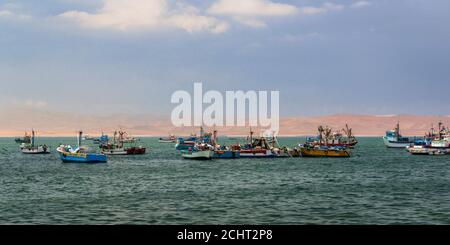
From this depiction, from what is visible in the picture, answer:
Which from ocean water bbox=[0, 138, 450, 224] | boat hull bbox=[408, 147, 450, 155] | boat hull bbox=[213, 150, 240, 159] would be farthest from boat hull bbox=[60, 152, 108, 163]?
boat hull bbox=[408, 147, 450, 155]

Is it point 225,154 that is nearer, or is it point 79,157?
point 79,157

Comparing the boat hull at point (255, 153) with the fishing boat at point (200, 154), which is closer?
the fishing boat at point (200, 154)

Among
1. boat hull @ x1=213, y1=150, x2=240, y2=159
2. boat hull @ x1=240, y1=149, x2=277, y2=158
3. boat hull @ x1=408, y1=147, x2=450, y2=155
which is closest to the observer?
boat hull @ x1=213, y1=150, x2=240, y2=159

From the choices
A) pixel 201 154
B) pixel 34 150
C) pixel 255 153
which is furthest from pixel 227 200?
pixel 34 150

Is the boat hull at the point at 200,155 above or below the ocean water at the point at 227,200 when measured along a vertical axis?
above

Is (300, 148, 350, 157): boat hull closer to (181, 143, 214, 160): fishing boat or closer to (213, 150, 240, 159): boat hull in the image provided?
(213, 150, 240, 159): boat hull

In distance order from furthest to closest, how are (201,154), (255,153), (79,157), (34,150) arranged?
(34,150), (255,153), (201,154), (79,157)

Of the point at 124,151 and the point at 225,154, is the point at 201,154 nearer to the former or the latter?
the point at 225,154

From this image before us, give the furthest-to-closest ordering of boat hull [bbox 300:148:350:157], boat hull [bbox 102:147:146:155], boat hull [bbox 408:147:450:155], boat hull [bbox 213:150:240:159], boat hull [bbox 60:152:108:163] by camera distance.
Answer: boat hull [bbox 102:147:146:155]
boat hull [bbox 408:147:450:155]
boat hull [bbox 300:148:350:157]
boat hull [bbox 213:150:240:159]
boat hull [bbox 60:152:108:163]

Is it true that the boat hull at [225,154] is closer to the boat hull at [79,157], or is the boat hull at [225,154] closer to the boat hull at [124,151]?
the boat hull at [79,157]

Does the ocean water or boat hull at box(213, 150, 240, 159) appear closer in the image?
the ocean water

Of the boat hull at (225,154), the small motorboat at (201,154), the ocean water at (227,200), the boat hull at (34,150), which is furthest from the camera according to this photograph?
the boat hull at (34,150)

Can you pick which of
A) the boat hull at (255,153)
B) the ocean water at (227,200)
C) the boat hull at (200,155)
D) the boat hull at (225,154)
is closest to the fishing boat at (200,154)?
the boat hull at (200,155)
